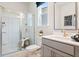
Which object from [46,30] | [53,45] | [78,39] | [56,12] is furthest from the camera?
[46,30]

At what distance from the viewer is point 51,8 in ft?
9.59

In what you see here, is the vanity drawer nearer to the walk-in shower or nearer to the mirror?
the mirror

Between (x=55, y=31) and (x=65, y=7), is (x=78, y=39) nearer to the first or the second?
(x=65, y=7)

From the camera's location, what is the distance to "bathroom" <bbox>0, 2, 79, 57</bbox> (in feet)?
7.08

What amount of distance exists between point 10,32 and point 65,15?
2.09 m

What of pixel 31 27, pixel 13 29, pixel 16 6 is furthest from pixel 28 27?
pixel 16 6

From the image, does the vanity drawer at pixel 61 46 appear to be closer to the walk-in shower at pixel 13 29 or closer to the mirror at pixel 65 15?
the mirror at pixel 65 15

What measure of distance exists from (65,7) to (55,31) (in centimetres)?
68

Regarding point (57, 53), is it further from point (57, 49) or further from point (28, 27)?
point (28, 27)

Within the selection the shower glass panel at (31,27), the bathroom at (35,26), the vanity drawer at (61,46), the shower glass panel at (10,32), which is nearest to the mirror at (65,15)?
the bathroom at (35,26)

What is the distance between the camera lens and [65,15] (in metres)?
2.36

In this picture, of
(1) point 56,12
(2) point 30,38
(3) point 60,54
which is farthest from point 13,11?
(3) point 60,54

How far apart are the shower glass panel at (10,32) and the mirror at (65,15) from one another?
165cm

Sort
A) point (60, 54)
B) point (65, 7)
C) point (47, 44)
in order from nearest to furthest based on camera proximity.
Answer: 1. point (60, 54)
2. point (47, 44)
3. point (65, 7)
